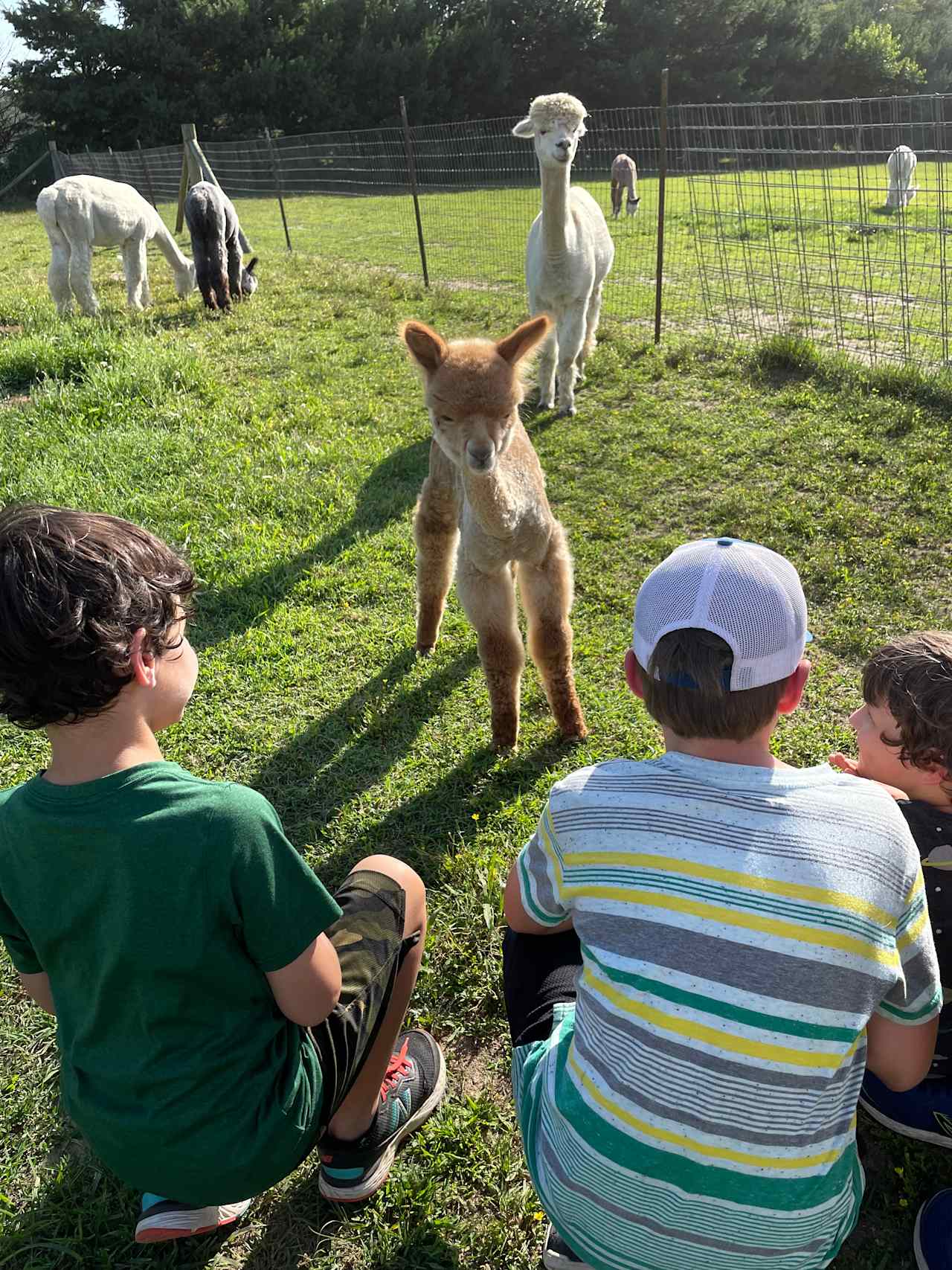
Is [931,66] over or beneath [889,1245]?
over

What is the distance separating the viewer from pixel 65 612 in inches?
49.8

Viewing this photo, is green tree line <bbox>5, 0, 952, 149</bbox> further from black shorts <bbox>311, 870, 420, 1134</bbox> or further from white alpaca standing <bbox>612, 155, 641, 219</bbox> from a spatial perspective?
black shorts <bbox>311, 870, 420, 1134</bbox>

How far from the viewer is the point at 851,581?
13.6 ft

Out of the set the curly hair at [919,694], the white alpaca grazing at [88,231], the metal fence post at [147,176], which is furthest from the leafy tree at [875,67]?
the curly hair at [919,694]

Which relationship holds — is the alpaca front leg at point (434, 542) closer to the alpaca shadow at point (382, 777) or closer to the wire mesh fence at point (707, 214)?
the alpaca shadow at point (382, 777)

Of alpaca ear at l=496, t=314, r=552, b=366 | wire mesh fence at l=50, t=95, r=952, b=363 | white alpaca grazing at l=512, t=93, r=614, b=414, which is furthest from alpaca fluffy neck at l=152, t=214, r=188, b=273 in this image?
alpaca ear at l=496, t=314, r=552, b=366

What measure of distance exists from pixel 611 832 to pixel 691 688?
0.84ft

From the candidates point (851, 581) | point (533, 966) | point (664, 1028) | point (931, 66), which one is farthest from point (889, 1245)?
point (931, 66)

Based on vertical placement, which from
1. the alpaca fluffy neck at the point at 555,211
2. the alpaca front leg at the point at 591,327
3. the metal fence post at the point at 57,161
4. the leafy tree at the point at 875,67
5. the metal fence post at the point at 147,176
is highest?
the leafy tree at the point at 875,67

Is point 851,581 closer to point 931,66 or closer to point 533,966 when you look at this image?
point 533,966

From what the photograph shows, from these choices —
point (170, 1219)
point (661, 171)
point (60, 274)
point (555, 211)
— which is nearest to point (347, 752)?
point (170, 1219)

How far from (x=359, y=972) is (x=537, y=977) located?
0.38m

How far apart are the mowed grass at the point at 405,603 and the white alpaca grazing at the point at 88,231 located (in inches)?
99.4

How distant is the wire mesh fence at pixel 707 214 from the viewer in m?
7.38
